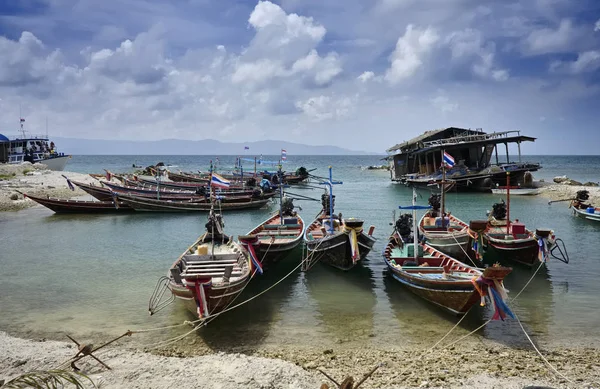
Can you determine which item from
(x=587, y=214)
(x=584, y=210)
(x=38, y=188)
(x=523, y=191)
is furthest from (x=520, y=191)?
(x=38, y=188)

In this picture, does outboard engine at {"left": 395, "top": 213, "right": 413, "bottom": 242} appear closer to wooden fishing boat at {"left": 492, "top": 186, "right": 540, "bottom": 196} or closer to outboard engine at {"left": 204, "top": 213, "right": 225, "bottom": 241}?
outboard engine at {"left": 204, "top": 213, "right": 225, "bottom": 241}

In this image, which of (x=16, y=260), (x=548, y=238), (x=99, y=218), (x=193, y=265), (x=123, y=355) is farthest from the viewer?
(x=99, y=218)

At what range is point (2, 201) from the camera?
36125 millimetres

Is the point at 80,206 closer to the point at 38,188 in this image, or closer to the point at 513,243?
the point at 38,188

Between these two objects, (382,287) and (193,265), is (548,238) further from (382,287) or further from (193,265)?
(193,265)

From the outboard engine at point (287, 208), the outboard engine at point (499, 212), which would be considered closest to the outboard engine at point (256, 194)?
the outboard engine at point (287, 208)

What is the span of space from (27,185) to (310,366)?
43.3 metres

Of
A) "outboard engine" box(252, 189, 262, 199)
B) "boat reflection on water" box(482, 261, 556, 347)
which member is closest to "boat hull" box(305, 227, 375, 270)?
"boat reflection on water" box(482, 261, 556, 347)

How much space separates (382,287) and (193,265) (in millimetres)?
6697

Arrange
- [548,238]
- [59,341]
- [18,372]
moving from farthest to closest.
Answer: [548,238] < [59,341] < [18,372]

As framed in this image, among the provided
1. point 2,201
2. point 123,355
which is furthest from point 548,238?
point 2,201

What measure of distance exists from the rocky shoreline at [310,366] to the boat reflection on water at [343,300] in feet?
4.19

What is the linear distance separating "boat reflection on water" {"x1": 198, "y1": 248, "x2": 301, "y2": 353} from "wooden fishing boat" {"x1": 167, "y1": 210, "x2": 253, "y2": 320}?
52 cm

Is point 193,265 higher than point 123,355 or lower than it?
higher
